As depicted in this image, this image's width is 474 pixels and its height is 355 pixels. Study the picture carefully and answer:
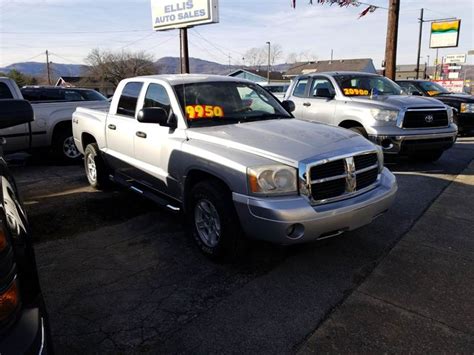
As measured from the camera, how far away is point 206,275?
11.6 ft

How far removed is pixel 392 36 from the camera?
1279 cm

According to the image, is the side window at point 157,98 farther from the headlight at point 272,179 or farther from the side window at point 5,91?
the side window at point 5,91

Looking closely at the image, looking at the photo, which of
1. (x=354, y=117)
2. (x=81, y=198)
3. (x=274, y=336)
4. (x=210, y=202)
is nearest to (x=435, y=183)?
(x=354, y=117)

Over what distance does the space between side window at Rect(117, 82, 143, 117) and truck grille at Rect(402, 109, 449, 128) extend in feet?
14.9

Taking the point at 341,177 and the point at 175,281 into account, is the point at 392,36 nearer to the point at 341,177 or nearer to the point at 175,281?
the point at 341,177

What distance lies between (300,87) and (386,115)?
7.81 feet

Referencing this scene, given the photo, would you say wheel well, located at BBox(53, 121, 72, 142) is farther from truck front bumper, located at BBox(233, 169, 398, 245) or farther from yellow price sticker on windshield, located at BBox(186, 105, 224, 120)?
truck front bumper, located at BBox(233, 169, 398, 245)

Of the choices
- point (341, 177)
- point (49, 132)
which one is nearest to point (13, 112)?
point (341, 177)

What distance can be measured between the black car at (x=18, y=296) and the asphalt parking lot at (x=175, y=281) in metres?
1.02

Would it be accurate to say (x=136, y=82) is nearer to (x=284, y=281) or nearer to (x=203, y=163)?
(x=203, y=163)

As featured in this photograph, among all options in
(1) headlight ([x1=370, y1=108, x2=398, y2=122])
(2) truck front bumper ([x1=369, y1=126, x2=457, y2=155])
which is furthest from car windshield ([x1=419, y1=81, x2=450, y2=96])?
(1) headlight ([x1=370, y1=108, x2=398, y2=122])

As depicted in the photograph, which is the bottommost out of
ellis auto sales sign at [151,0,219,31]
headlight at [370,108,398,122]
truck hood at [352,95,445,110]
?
headlight at [370,108,398,122]

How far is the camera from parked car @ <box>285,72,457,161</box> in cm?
692

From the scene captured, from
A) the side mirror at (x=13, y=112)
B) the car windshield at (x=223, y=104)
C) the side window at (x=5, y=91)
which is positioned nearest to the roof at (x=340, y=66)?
the side window at (x=5, y=91)
